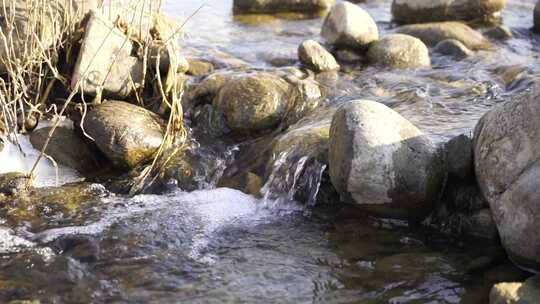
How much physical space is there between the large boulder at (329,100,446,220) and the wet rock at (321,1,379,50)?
3.54 m

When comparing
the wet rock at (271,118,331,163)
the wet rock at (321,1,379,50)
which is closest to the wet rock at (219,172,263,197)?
the wet rock at (271,118,331,163)

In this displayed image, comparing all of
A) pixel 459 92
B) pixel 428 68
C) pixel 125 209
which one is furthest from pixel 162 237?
pixel 428 68

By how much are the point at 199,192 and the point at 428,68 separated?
359 cm

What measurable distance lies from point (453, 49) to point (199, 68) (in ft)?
10.4

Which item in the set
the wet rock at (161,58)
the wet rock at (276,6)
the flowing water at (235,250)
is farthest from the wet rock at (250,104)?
the wet rock at (276,6)

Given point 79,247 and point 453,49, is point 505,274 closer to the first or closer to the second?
point 79,247

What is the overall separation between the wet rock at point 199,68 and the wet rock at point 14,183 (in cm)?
250

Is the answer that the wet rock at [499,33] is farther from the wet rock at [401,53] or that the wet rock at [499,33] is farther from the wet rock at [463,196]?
the wet rock at [463,196]

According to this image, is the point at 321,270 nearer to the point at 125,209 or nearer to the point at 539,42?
the point at 125,209

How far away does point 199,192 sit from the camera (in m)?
5.90

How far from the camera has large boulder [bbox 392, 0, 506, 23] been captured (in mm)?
10133

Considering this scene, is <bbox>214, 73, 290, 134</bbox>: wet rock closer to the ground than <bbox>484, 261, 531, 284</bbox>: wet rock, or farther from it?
farther from it

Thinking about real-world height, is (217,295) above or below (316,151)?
below

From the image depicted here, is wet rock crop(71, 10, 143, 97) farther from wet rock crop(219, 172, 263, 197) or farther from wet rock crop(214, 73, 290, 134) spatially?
wet rock crop(219, 172, 263, 197)
